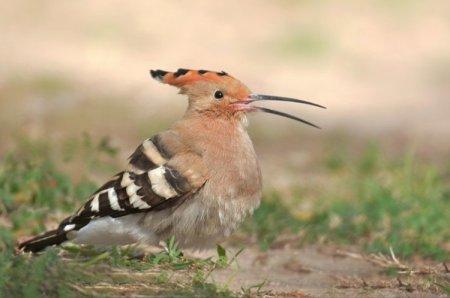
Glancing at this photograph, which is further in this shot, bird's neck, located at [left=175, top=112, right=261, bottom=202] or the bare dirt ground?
bird's neck, located at [left=175, top=112, right=261, bottom=202]

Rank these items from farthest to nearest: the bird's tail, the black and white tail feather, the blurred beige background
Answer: the blurred beige background < the bird's tail < the black and white tail feather

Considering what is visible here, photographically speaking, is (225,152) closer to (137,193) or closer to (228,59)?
(137,193)

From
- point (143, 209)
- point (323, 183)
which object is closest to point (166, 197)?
point (143, 209)

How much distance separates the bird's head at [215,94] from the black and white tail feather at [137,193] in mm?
276

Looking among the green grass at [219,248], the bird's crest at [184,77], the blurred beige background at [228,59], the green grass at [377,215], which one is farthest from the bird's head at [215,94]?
the blurred beige background at [228,59]

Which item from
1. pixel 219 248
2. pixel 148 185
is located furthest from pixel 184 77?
pixel 219 248

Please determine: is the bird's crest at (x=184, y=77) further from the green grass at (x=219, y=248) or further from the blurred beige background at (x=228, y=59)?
the blurred beige background at (x=228, y=59)

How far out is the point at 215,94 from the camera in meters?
4.74

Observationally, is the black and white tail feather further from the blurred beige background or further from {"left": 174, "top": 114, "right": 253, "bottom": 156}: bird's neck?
the blurred beige background

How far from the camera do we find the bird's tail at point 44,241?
4.54 m

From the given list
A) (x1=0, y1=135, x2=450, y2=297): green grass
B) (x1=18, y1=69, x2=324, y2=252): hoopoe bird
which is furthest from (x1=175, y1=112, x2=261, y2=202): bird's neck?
(x1=0, y1=135, x2=450, y2=297): green grass

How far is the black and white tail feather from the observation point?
439 centimetres

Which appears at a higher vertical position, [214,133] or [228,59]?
[228,59]

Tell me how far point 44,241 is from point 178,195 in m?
0.60
